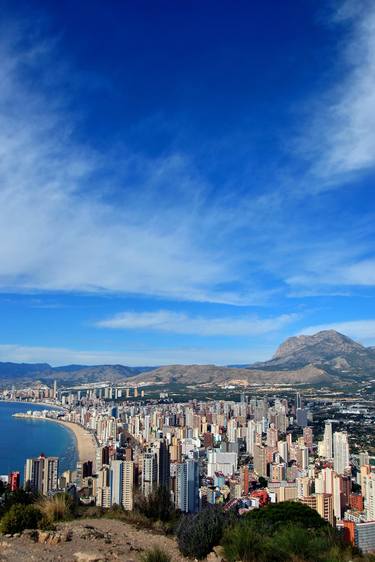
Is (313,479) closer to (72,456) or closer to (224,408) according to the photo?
(72,456)

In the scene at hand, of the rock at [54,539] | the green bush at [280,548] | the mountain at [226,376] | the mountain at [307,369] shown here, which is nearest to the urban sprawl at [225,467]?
the green bush at [280,548]

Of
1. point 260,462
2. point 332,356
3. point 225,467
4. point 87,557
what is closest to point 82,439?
point 225,467

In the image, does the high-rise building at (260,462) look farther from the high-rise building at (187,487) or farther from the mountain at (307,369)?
the mountain at (307,369)

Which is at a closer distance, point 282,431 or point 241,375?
point 282,431

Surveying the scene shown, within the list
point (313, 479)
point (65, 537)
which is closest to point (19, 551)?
point (65, 537)

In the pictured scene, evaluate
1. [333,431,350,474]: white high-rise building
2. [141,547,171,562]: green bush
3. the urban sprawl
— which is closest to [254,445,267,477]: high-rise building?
the urban sprawl

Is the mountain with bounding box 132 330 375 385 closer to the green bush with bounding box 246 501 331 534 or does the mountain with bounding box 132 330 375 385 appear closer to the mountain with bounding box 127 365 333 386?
the mountain with bounding box 127 365 333 386
